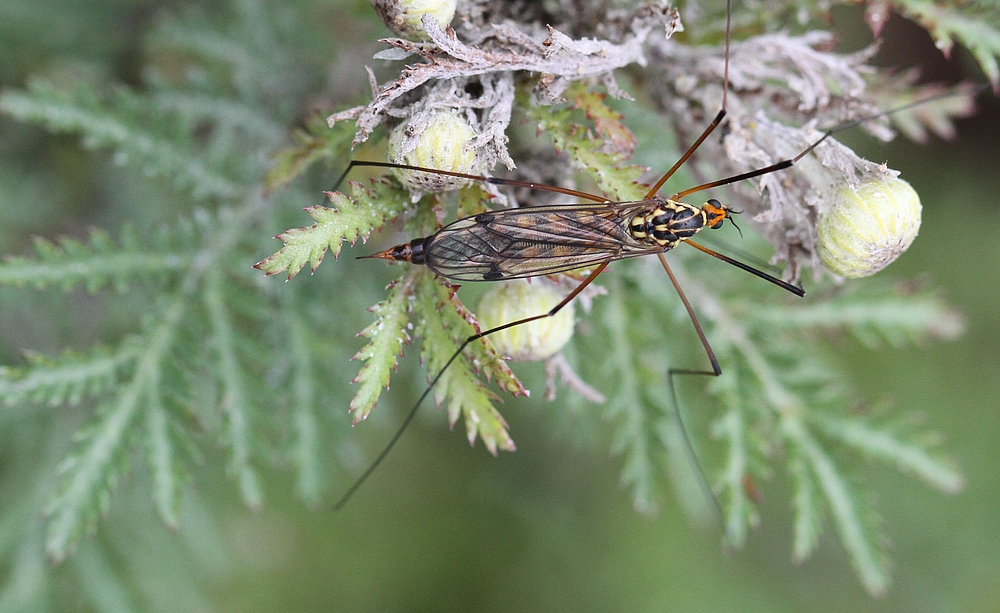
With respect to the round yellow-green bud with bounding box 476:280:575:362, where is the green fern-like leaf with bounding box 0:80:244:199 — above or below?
above

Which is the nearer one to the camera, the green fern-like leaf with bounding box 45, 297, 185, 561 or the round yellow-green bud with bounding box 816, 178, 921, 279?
the round yellow-green bud with bounding box 816, 178, 921, 279

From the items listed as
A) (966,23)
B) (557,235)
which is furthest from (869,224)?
(966,23)

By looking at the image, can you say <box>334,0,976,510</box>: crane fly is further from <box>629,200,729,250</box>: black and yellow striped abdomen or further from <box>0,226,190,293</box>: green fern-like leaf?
<box>0,226,190,293</box>: green fern-like leaf

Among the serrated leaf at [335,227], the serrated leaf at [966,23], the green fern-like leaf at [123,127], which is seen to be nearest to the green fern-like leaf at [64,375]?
the green fern-like leaf at [123,127]

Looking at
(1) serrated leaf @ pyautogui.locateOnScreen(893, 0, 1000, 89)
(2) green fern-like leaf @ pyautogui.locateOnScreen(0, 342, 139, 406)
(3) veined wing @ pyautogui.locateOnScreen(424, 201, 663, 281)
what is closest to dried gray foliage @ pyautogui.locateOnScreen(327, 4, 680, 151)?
(3) veined wing @ pyautogui.locateOnScreen(424, 201, 663, 281)

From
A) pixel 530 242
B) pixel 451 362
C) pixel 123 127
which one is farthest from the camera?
pixel 123 127

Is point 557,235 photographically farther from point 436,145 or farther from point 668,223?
point 436,145
